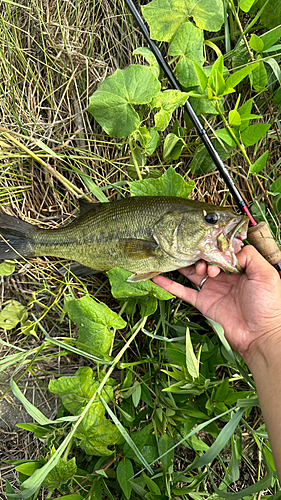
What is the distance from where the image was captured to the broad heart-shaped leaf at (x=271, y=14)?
2717 mm

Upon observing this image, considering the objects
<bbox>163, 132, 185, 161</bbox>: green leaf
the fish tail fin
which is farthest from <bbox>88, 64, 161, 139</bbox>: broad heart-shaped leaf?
the fish tail fin

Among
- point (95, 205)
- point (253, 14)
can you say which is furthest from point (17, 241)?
point (253, 14)

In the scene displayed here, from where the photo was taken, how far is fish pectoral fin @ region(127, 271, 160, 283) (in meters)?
2.48

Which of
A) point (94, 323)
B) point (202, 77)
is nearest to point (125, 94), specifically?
point (202, 77)

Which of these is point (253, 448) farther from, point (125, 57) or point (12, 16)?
point (12, 16)

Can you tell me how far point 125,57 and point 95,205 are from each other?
59.3 inches

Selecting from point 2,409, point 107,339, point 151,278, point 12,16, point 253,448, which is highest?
point 12,16

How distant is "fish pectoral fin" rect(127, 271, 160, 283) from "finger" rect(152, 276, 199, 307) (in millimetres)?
118

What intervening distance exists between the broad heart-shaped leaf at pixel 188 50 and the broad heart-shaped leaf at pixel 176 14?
7 centimetres

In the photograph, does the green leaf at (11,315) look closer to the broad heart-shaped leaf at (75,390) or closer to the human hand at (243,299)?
the broad heart-shaped leaf at (75,390)

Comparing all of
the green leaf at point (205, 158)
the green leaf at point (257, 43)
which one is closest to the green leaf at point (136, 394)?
the green leaf at point (205, 158)

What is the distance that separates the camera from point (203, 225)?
7.79 ft

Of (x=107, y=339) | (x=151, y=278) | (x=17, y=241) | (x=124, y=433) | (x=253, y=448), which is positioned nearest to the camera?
(x=124, y=433)

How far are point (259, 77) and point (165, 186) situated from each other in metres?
1.15
